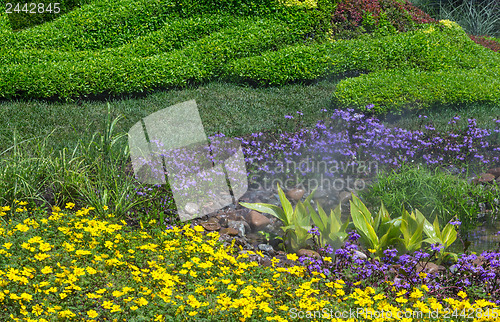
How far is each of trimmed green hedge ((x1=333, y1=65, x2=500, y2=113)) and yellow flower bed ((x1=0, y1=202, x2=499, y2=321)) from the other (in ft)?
13.7

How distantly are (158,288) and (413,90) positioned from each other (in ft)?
18.8

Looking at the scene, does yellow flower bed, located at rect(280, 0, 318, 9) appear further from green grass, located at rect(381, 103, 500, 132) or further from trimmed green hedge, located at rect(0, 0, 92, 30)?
trimmed green hedge, located at rect(0, 0, 92, 30)

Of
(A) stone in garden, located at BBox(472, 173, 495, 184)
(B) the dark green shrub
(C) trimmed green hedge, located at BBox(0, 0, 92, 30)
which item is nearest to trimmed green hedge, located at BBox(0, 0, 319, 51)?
(B) the dark green shrub

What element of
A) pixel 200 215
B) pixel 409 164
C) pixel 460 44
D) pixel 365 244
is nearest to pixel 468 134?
pixel 409 164

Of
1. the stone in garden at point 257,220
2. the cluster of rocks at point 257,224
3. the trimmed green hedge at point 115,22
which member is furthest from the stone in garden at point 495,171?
the trimmed green hedge at point 115,22

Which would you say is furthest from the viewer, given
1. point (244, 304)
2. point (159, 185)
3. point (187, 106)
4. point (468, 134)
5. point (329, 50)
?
point (329, 50)

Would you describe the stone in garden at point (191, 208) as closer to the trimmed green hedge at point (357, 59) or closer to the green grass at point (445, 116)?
the green grass at point (445, 116)

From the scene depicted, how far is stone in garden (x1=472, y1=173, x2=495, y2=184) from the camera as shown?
5.72 metres

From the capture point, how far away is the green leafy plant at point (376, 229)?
4.18m

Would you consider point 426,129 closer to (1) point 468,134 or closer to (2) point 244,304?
(1) point 468,134

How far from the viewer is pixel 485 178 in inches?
229

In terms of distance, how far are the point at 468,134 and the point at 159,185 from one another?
14.5 feet

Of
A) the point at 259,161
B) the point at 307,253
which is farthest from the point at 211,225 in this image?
the point at 259,161

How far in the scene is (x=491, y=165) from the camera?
6246 millimetres
